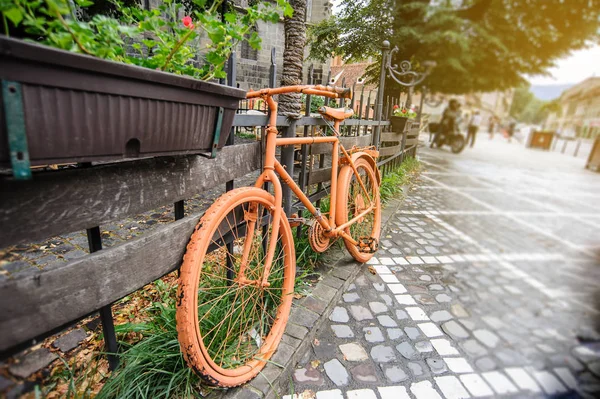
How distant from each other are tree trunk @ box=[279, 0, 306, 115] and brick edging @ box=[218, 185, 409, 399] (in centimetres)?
203

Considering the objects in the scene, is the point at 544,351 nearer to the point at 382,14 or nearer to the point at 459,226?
the point at 459,226

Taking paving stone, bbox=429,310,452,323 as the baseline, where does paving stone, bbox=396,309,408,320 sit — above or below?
below

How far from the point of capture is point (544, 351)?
70cm

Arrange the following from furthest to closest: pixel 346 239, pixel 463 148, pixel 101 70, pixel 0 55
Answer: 1. pixel 346 239
2. pixel 463 148
3. pixel 101 70
4. pixel 0 55

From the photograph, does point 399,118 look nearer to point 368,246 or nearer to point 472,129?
point 368,246

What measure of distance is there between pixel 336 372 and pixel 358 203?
146cm

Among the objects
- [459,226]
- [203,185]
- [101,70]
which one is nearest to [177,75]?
[101,70]

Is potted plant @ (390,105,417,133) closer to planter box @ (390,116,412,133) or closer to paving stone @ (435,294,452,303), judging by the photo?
planter box @ (390,116,412,133)

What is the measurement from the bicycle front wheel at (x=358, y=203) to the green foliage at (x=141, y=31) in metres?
1.48

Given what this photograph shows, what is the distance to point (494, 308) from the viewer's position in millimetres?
823

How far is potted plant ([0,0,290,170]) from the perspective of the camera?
1.88 ft

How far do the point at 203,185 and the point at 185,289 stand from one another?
0.45 meters

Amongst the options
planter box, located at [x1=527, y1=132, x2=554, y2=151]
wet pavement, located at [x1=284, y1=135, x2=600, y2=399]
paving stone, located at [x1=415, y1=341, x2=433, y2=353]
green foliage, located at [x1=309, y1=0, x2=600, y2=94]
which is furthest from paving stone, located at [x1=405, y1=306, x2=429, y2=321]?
green foliage, located at [x1=309, y1=0, x2=600, y2=94]

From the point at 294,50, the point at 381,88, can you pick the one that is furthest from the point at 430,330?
the point at 294,50
